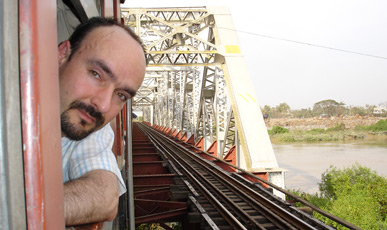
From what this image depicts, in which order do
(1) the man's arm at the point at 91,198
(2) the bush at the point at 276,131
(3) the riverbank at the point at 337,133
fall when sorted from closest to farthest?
(1) the man's arm at the point at 91,198
(3) the riverbank at the point at 337,133
(2) the bush at the point at 276,131

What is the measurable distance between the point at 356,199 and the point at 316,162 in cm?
1600

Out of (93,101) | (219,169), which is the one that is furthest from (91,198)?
(219,169)

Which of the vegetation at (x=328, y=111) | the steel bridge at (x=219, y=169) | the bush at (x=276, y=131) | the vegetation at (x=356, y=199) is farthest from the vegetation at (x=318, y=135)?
the steel bridge at (x=219, y=169)

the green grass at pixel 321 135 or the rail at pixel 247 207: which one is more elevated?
the rail at pixel 247 207

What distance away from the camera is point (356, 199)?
13.6m

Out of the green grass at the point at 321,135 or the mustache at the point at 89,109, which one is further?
the green grass at the point at 321,135

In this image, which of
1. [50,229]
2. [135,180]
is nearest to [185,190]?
[135,180]

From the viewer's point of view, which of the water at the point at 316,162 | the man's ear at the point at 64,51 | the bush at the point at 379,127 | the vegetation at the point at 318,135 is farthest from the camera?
the bush at the point at 379,127

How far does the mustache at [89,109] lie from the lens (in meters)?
1.28

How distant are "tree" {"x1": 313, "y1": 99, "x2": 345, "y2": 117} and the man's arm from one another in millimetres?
81955

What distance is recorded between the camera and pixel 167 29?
1631cm

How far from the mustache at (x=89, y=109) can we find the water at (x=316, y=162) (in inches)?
803

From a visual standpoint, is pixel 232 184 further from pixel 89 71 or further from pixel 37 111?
pixel 37 111

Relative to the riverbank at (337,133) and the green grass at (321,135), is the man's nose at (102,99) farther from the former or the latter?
the green grass at (321,135)
